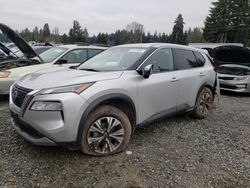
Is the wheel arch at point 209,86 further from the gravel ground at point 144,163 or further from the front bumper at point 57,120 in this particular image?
the front bumper at point 57,120

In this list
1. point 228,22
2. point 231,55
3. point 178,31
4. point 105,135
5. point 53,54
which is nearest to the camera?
point 105,135

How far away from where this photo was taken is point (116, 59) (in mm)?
A: 4285

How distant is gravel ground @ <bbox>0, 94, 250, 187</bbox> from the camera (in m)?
2.94

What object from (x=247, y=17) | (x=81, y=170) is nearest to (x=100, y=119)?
(x=81, y=170)

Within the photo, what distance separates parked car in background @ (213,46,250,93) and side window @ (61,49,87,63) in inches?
154

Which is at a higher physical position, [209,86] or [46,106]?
[46,106]

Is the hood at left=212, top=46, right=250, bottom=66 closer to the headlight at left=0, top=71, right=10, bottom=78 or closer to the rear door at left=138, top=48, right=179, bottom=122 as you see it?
the rear door at left=138, top=48, right=179, bottom=122

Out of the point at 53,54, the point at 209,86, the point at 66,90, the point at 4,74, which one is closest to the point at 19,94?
the point at 66,90

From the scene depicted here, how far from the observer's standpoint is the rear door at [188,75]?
4614mm

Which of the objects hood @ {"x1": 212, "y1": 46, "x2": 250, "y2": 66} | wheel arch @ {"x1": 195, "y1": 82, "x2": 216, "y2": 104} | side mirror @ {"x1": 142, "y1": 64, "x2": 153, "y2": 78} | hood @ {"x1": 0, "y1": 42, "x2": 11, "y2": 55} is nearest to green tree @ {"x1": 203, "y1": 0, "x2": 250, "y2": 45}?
hood @ {"x1": 212, "y1": 46, "x2": 250, "y2": 66}

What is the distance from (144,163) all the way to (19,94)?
1.86 m

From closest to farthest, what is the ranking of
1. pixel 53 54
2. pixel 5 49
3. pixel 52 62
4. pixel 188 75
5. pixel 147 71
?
pixel 147 71 < pixel 188 75 < pixel 5 49 < pixel 52 62 < pixel 53 54

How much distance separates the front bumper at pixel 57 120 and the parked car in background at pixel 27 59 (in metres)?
3.06

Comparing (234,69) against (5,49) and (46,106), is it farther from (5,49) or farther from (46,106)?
(46,106)
